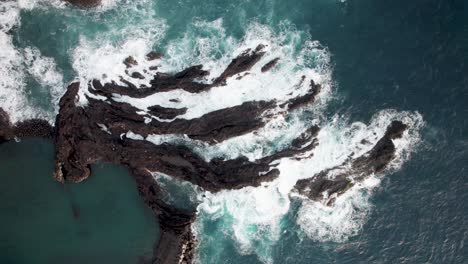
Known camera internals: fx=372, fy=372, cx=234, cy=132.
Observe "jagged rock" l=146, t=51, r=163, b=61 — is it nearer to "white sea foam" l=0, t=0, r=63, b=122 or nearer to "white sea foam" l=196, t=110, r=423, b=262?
"white sea foam" l=0, t=0, r=63, b=122

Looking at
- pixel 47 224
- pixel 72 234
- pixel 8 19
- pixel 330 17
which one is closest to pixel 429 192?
pixel 330 17

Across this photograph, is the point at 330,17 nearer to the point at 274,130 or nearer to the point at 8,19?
the point at 274,130

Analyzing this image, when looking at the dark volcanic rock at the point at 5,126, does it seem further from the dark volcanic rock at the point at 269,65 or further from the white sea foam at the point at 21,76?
the dark volcanic rock at the point at 269,65

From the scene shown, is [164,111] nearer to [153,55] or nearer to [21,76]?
[153,55]

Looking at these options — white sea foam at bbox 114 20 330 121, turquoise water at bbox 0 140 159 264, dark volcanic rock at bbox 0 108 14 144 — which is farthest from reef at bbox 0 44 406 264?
turquoise water at bbox 0 140 159 264

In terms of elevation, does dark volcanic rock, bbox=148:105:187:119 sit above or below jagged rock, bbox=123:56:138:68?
below

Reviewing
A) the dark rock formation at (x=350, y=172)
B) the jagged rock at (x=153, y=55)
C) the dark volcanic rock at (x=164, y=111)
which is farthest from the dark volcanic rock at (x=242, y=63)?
the dark rock formation at (x=350, y=172)
